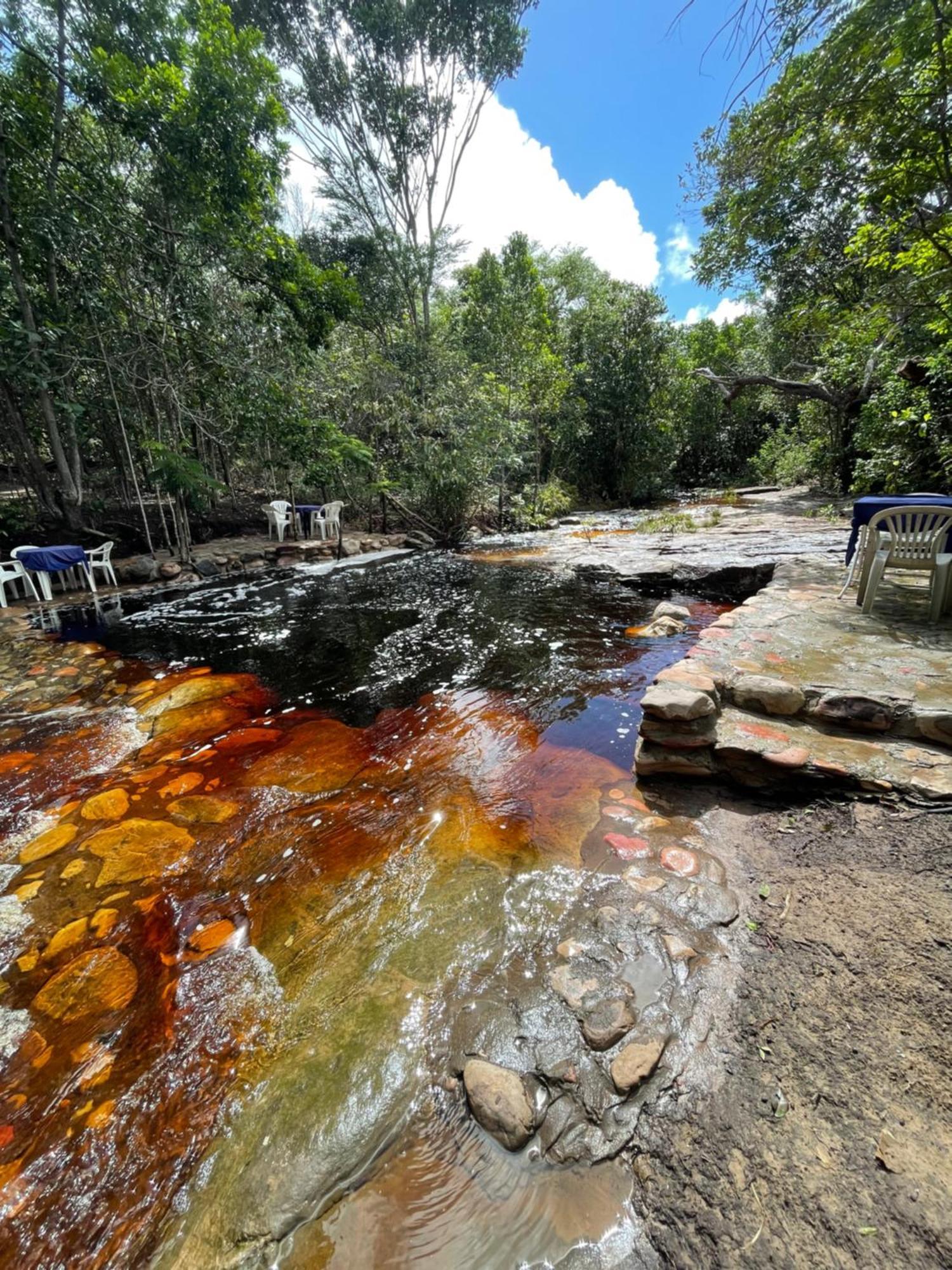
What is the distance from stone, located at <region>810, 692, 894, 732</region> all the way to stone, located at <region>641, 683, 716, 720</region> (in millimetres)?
604

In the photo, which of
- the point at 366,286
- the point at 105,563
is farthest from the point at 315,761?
the point at 366,286

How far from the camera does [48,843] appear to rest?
2.36 meters

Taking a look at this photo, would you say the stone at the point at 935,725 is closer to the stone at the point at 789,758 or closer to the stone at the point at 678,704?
the stone at the point at 789,758

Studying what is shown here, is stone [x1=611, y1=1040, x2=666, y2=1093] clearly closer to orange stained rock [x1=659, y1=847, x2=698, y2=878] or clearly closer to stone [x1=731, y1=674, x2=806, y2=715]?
orange stained rock [x1=659, y1=847, x2=698, y2=878]

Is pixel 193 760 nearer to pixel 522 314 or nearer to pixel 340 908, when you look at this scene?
pixel 340 908

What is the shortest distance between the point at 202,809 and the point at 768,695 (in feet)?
10.3

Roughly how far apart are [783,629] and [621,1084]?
3.18 meters

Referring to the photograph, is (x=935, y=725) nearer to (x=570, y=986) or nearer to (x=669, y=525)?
(x=570, y=986)

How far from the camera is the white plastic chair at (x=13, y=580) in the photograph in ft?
20.5

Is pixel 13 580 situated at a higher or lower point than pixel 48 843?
higher

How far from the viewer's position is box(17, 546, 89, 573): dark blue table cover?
246 inches

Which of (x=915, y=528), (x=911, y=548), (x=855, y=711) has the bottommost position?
(x=855, y=711)

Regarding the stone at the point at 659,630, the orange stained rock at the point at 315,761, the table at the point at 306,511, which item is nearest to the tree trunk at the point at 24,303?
the table at the point at 306,511

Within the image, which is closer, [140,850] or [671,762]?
[140,850]
